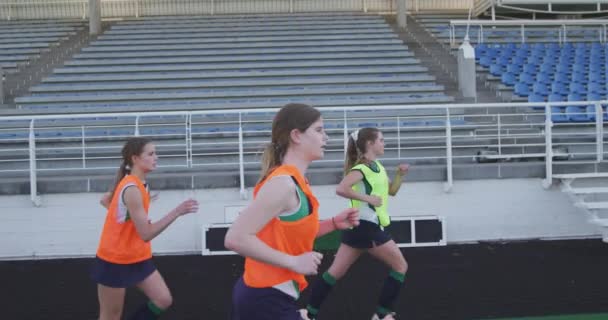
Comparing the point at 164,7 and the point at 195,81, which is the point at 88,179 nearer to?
the point at 195,81

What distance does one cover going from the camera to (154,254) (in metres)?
8.91

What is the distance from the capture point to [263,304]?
2.66 meters

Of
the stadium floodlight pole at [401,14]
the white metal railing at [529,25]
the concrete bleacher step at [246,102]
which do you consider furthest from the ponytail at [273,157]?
the stadium floodlight pole at [401,14]

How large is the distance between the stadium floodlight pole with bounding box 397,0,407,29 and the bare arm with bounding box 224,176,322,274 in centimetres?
1868

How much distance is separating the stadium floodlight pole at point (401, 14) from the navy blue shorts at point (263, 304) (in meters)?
18.6

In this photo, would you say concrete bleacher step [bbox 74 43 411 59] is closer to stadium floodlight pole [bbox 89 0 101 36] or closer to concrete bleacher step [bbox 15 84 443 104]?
stadium floodlight pole [bbox 89 0 101 36]

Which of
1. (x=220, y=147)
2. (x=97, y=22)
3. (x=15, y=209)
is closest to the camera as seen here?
(x=15, y=209)

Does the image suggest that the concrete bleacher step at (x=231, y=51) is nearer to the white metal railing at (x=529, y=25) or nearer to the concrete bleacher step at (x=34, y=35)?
the white metal railing at (x=529, y=25)

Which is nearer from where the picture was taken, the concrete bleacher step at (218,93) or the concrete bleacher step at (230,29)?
the concrete bleacher step at (218,93)

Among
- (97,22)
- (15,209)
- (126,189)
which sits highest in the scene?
(97,22)

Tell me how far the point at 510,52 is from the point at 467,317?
12947mm

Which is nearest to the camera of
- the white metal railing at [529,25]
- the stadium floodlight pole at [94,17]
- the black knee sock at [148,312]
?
the black knee sock at [148,312]

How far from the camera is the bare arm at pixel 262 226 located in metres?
2.47

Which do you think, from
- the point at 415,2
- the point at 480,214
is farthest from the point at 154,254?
the point at 415,2
